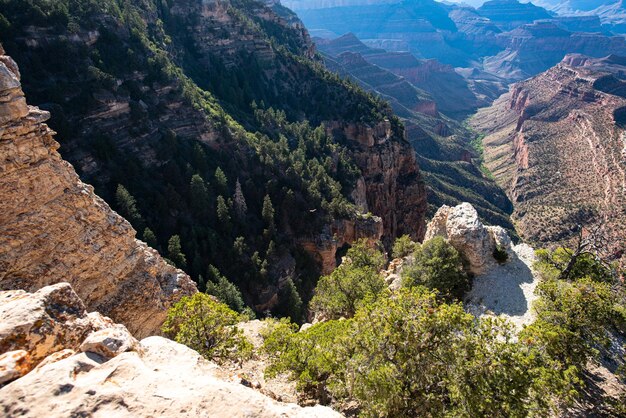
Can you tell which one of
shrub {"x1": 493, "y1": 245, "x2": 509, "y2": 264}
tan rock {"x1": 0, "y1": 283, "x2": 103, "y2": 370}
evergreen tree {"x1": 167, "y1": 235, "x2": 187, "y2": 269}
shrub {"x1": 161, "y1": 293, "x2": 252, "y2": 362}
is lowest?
evergreen tree {"x1": 167, "y1": 235, "x2": 187, "y2": 269}

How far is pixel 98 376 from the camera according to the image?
1187 centimetres

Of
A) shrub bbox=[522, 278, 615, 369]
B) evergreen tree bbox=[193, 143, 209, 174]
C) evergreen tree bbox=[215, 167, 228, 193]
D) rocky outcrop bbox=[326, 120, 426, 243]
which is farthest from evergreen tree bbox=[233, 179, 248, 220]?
shrub bbox=[522, 278, 615, 369]

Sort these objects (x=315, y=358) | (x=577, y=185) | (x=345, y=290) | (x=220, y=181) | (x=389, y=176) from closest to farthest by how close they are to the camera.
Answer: (x=315, y=358) < (x=345, y=290) < (x=220, y=181) < (x=389, y=176) < (x=577, y=185)

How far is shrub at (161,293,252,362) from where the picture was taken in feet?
85.3

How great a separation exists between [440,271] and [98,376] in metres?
29.6

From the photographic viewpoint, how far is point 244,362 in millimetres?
30031

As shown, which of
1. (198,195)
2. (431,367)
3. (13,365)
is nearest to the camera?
(13,365)

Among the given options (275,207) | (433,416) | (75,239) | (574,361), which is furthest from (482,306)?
(275,207)

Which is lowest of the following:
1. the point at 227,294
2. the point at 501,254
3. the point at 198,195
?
the point at 227,294

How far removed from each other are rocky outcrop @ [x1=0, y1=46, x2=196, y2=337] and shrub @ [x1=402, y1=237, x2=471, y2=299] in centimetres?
2463

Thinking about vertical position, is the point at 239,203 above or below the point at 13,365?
below

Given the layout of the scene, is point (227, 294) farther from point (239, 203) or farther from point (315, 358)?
point (315, 358)

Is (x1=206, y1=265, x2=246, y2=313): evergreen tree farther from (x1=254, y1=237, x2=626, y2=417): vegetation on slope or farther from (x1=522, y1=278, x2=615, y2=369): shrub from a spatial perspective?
(x1=522, y1=278, x2=615, y2=369): shrub

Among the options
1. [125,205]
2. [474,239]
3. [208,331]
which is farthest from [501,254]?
[125,205]
